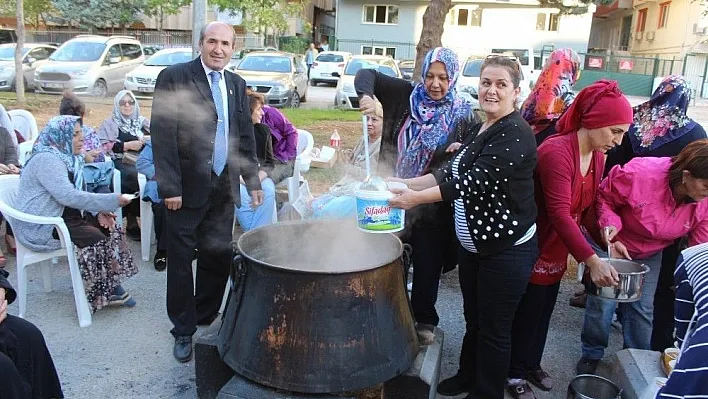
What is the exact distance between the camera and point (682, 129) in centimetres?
345

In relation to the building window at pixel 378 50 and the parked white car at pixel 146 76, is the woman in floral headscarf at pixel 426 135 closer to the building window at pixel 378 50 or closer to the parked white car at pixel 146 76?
the parked white car at pixel 146 76

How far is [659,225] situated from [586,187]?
0.54 meters

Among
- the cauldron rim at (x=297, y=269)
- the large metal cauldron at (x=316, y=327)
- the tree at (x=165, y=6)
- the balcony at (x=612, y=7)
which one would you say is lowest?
the large metal cauldron at (x=316, y=327)

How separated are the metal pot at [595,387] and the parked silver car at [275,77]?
36.9ft

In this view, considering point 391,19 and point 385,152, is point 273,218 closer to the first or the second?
point 385,152

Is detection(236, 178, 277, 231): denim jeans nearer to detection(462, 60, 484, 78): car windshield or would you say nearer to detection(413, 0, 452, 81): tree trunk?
detection(413, 0, 452, 81): tree trunk

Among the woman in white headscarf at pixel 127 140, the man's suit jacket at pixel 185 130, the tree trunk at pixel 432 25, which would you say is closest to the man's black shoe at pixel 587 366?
the man's suit jacket at pixel 185 130

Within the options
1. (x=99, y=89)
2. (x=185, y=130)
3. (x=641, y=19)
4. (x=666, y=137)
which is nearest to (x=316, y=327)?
(x=185, y=130)

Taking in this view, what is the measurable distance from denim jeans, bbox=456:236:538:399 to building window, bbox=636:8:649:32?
3524 cm

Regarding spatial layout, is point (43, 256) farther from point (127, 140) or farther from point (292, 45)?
point (292, 45)

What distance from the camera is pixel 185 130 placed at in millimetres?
3135

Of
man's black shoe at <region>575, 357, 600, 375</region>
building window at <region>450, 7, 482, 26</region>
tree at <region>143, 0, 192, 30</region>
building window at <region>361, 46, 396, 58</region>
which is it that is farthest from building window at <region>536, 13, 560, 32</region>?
man's black shoe at <region>575, 357, 600, 375</region>

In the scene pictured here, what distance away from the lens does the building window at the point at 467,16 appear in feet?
106

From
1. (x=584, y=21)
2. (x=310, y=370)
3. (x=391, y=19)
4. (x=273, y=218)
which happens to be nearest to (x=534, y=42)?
(x=584, y=21)
